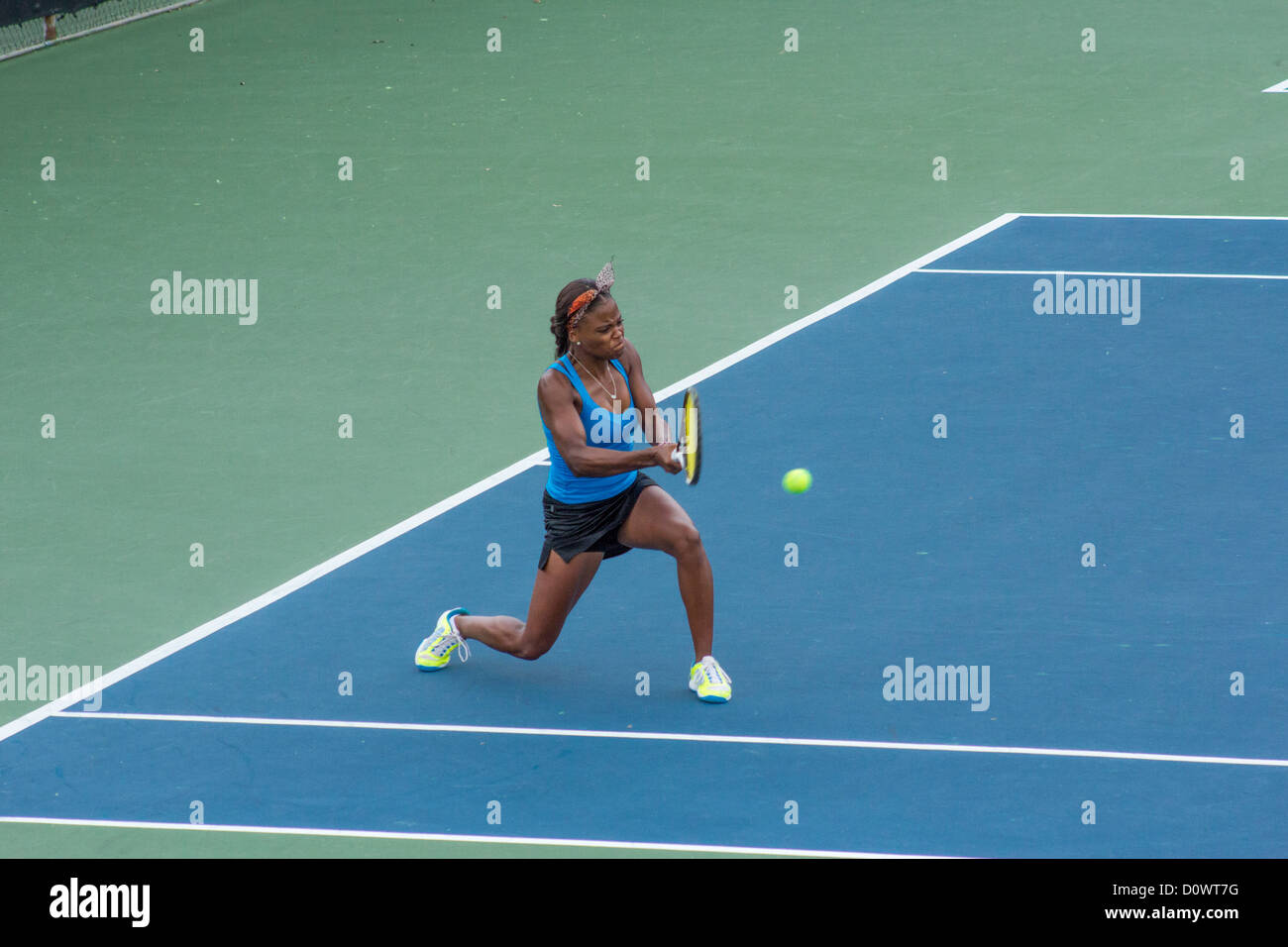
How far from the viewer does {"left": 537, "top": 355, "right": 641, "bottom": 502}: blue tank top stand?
25.6ft

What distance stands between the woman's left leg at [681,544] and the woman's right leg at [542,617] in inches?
8.0

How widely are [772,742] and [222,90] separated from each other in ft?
46.3

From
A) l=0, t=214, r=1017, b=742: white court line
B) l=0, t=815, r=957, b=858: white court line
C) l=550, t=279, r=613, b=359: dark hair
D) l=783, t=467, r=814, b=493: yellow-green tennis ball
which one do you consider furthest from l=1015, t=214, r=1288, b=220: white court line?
l=0, t=815, r=957, b=858: white court line

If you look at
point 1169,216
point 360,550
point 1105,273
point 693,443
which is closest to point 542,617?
point 693,443

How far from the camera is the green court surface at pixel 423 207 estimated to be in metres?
10.0

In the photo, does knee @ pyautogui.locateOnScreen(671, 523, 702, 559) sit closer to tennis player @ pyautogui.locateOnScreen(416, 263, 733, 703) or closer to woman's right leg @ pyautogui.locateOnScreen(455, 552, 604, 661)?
tennis player @ pyautogui.locateOnScreen(416, 263, 733, 703)

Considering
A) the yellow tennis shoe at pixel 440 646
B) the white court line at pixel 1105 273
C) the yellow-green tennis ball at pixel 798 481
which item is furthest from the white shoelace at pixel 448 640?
the white court line at pixel 1105 273

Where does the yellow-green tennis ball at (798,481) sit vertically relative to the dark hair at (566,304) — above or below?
below

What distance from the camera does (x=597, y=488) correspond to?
25.7 ft

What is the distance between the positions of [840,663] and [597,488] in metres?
1.33

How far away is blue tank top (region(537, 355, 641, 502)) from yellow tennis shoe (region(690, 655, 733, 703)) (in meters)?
0.81

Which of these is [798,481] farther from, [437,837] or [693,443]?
[437,837]

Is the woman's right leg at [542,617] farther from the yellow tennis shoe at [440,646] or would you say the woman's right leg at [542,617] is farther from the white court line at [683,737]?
the white court line at [683,737]

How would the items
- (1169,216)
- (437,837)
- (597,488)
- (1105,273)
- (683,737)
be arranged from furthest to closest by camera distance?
1. (1169,216)
2. (1105,273)
3. (597,488)
4. (683,737)
5. (437,837)
